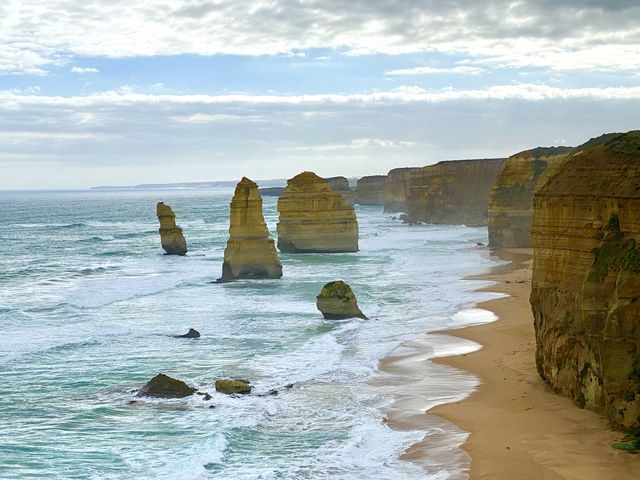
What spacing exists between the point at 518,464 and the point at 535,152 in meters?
49.2

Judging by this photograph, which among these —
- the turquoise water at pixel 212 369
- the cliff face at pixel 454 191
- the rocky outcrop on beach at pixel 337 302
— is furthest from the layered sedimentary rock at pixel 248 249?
the cliff face at pixel 454 191

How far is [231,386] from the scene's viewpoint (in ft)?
72.7

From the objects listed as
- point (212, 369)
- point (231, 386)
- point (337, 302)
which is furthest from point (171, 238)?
point (231, 386)

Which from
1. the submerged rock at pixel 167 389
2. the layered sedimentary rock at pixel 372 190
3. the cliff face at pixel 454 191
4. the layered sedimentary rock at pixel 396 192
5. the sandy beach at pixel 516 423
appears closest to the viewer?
the sandy beach at pixel 516 423

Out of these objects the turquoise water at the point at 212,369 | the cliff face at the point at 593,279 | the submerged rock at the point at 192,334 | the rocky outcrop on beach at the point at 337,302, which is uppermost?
the cliff face at the point at 593,279

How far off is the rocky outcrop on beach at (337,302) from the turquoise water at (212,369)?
69 cm

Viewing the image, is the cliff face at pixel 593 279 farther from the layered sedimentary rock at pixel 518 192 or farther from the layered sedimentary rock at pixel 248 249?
the layered sedimentary rock at pixel 518 192

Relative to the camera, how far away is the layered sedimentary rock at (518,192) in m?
60.8

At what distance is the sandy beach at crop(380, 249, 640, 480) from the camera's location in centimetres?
1545

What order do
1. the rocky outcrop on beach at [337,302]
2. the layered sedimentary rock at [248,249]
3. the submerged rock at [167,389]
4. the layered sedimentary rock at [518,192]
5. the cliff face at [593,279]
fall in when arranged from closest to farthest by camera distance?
the cliff face at [593,279]
the submerged rock at [167,389]
the rocky outcrop on beach at [337,302]
the layered sedimentary rock at [248,249]
the layered sedimentary rock at [518,192]

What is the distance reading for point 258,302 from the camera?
39500 millimetres

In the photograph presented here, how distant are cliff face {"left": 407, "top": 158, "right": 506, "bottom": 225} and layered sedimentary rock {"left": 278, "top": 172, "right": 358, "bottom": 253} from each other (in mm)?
39479

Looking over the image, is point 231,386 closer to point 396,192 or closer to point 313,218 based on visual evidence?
point 313,218

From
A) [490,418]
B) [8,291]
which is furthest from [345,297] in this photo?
[8,291]
